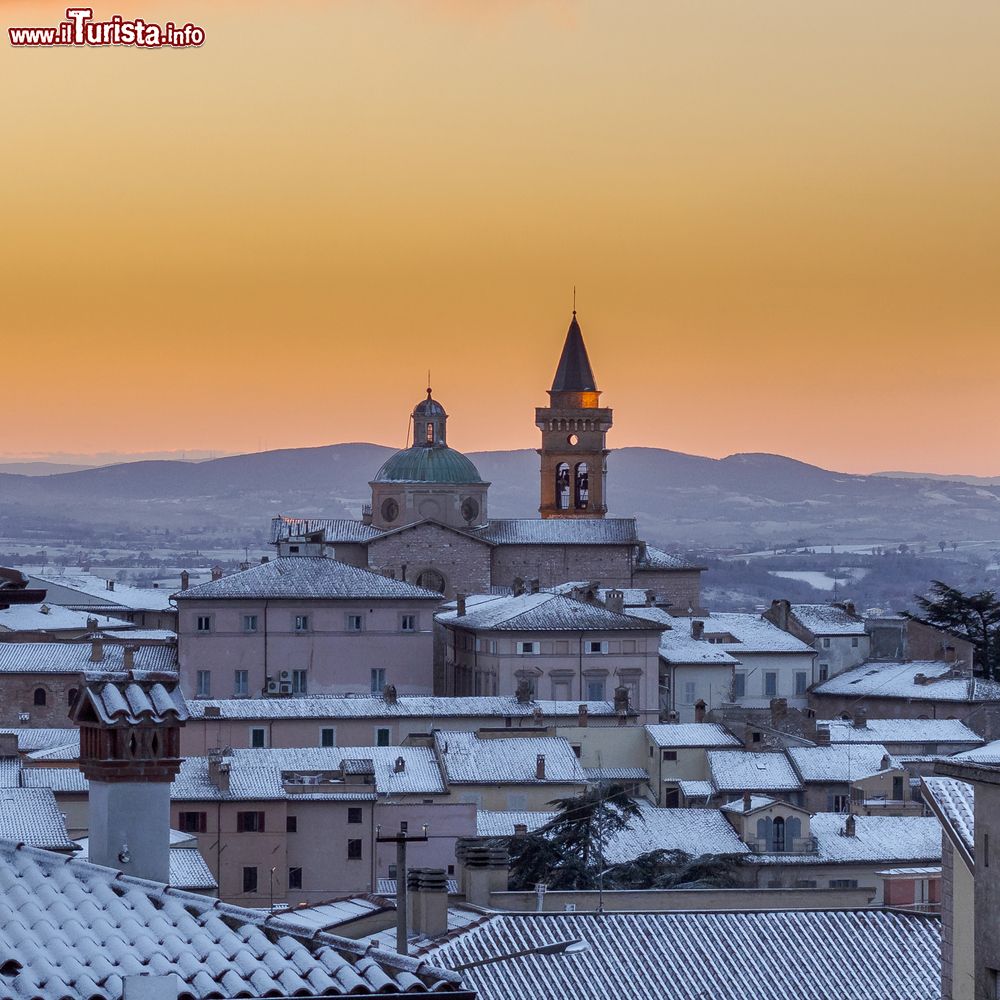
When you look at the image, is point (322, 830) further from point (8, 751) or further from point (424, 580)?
point (424, 580)

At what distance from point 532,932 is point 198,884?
12.9 m

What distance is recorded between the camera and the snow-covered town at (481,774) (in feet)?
48.7

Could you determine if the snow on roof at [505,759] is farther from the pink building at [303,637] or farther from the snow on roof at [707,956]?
the snow on roof at [707,956]

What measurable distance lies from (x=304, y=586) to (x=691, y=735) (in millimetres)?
17494

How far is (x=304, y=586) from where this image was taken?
8094cm

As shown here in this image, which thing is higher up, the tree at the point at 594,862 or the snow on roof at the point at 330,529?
the snow on roof at the point at 330,529

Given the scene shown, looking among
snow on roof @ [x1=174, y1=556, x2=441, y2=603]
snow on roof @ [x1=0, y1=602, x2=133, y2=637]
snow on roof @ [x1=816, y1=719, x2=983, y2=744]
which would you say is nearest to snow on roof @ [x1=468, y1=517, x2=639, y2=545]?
snow on roof @ [x1=0, y1=602, x2=133, y2=637]

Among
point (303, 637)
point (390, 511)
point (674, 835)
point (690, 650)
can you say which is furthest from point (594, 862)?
point (390, 511)

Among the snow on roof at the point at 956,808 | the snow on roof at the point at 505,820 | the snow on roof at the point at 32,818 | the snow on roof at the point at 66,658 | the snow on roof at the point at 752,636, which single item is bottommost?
the snow on roof at the point at 505,820

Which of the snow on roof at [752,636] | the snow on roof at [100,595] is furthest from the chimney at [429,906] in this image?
the snow on roof at [100,595]

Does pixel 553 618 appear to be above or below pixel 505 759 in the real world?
above

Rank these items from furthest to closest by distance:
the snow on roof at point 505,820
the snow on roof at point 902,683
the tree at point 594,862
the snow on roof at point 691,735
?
1. the snow on roof at point 902,683
2. the snow on roof at point 691,735
3. the snow on roof at point 505,820
4. the tree at point 594,862

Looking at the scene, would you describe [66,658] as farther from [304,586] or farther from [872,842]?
[872,842]

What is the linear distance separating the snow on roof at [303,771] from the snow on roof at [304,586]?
1742 centimetres
